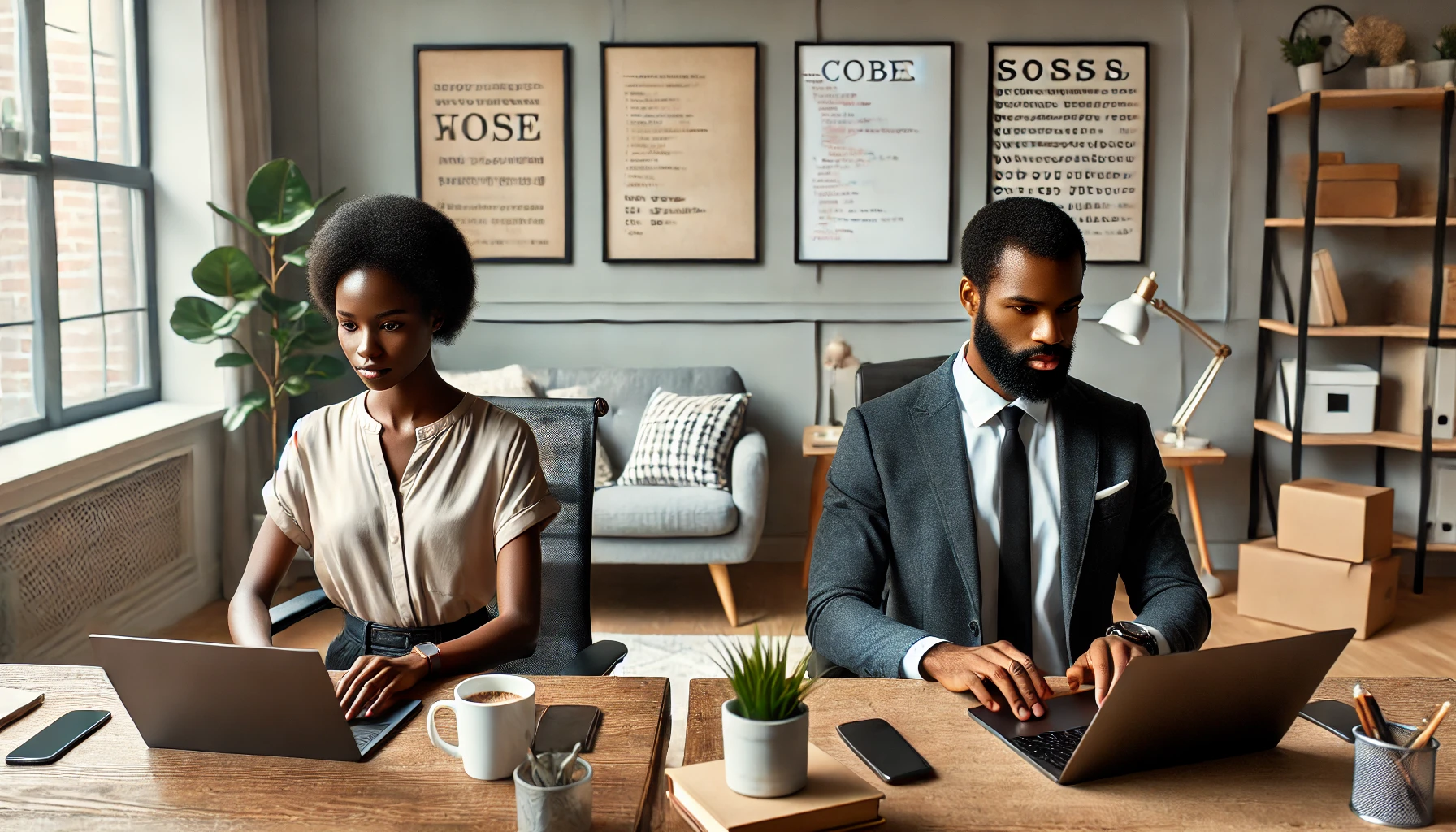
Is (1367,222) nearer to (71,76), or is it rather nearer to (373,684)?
(373,684)

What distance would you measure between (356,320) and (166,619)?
105 inches

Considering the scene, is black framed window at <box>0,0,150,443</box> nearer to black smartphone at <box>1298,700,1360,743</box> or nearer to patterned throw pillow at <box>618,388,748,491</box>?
patterned throw pillow at <box>618,388,748,491</box>

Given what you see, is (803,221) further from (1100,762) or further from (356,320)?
(1100,762)

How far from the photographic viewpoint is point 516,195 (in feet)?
14.3

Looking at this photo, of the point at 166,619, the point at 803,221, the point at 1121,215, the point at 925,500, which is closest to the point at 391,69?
the point at 803,221

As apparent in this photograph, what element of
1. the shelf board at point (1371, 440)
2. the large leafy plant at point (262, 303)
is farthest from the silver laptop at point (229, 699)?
the shelf board at point (1371, 440)

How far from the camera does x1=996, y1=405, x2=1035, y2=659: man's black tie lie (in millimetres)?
1658

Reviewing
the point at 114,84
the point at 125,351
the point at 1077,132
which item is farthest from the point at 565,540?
the point at 1077,132

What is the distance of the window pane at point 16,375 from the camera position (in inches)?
125

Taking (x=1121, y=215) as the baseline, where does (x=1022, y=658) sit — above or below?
below

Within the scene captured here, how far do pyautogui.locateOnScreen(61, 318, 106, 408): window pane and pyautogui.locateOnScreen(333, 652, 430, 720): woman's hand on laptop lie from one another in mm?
2643

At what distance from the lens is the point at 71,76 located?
3521 mm

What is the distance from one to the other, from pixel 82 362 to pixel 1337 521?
12.9 feet

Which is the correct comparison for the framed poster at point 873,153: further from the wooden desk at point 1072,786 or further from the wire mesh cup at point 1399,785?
the wire mesh cup at point 1399,785
